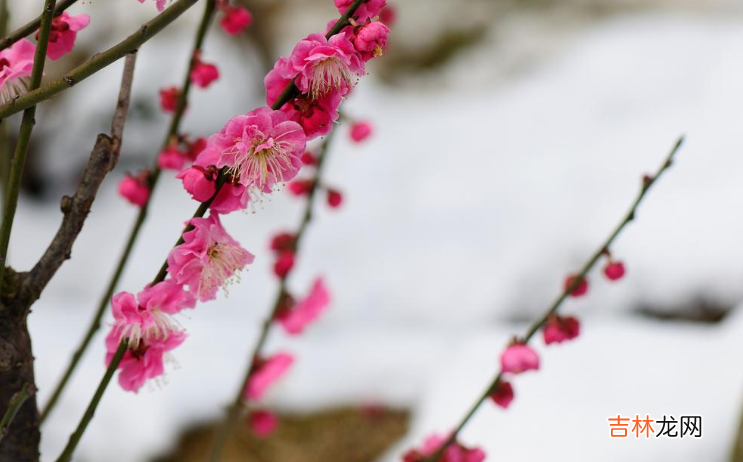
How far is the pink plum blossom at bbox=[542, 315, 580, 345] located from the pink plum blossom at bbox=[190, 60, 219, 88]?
A: 350 mm

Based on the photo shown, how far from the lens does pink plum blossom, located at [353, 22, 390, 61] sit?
40cm

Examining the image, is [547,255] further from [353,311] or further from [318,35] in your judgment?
[318,35]

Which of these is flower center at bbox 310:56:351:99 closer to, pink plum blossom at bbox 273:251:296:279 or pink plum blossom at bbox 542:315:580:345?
pink plum blossom at bbox 542:315:580:345

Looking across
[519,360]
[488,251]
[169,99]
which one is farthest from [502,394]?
[488,251]

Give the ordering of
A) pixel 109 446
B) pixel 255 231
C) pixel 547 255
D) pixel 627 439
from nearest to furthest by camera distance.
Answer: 1. pixel 627 439
2. pixel 109 446
3. pixel 547 255
4. pixel 255 231

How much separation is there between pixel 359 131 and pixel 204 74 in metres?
0.32

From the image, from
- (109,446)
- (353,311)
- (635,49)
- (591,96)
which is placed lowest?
(109,446)

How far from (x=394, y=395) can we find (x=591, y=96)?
1.06 metres

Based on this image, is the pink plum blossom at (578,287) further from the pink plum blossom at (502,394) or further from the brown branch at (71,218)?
the brown branch at (71,218)

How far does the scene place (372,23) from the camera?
16.0 inches

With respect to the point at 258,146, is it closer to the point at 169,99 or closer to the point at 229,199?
the point at 229,199

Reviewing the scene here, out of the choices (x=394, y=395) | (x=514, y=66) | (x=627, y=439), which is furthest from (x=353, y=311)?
(x=514, y=66)

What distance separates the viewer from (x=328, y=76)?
0.42 meters

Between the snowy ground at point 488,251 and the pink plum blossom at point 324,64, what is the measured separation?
709mm
